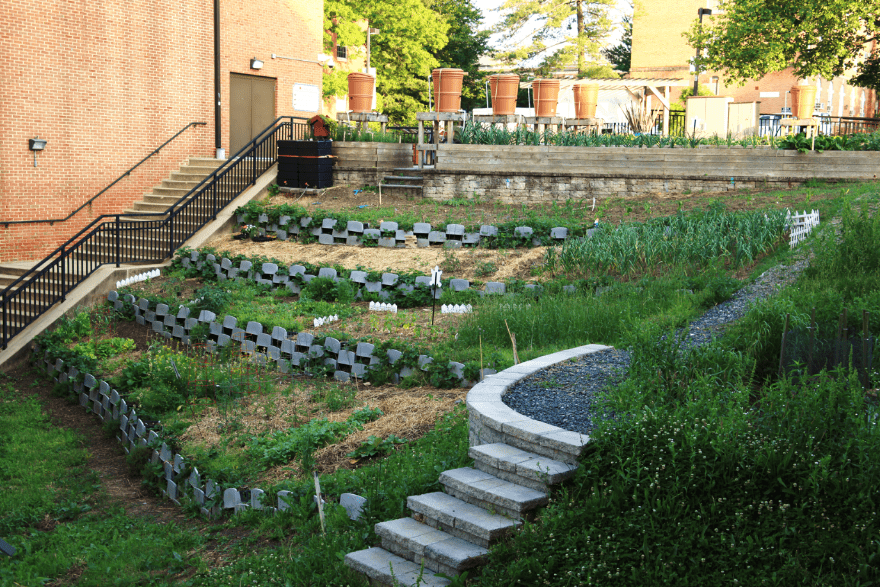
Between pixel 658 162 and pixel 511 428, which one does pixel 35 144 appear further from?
pixel 511 428

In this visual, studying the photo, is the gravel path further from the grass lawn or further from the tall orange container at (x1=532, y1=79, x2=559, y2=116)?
the tall orange container at (x1=532, y1=79, x2=559, y2=116)

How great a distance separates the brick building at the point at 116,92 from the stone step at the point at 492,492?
45.6ft

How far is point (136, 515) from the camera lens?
7.49 m

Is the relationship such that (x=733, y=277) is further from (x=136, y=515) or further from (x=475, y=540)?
(x=136, y=515)

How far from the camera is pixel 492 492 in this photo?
5066 millimetres

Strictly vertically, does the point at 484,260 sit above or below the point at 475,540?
above

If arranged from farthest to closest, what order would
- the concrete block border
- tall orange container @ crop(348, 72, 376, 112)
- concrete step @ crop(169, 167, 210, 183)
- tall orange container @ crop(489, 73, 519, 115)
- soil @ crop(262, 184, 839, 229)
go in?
1. concrete step @ crop(169, 167, 210, 183)
2. tall orange container @ crop(348, 72, 376, 112)
3. tall orange container @ crop(489, 73, 519, 115)
4. soil @ crop(262, 184, 839, 229)
5. the concrete block border

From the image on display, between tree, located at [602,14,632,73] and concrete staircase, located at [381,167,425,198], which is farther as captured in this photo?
tree, located at [602,14,632,73]

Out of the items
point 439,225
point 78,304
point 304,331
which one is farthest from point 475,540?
point 78,304

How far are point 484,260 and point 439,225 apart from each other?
1.51 m

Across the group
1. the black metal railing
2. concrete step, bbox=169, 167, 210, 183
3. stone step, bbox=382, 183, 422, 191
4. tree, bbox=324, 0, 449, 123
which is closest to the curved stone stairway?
the black metal railing

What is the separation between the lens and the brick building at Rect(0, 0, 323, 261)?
52.6 ft

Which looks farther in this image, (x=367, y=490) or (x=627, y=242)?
(x=627, y=242)

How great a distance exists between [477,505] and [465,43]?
38.3m
